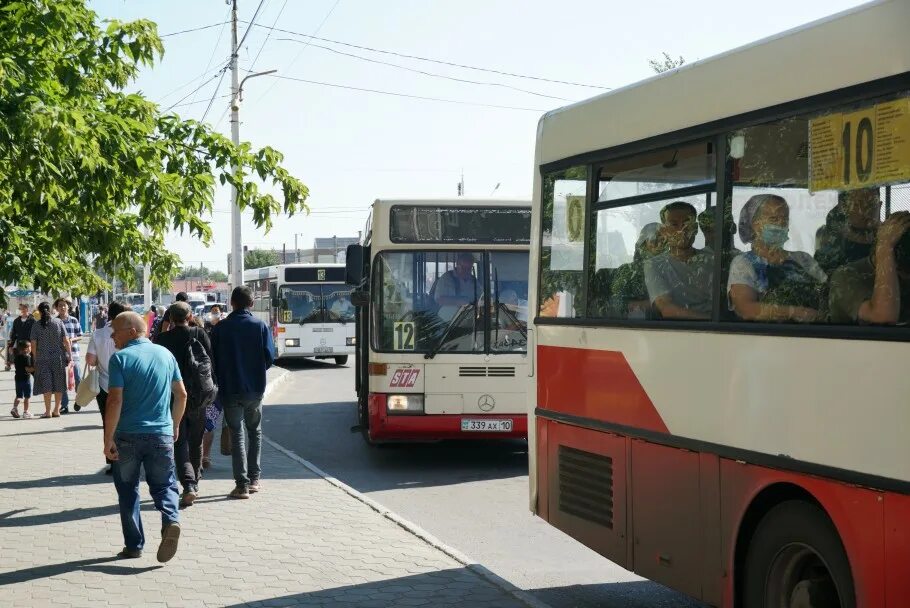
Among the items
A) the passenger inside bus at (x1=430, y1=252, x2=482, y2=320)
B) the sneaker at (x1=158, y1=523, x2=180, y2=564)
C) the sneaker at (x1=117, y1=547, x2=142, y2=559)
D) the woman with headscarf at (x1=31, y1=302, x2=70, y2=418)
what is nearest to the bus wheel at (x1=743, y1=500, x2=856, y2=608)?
the sneaker at (x1=158, y1=523, x2=180, y2=564)

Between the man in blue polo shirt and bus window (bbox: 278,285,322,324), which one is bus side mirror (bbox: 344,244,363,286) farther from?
bus window (bbox: 278,285,322,324)

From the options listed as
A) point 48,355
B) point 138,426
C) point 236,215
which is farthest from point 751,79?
point 236,215

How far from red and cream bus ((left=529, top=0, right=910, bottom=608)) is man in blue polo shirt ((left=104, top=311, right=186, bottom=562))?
261cm

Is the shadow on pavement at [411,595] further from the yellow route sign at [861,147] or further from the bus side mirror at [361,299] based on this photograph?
the bus side mirror at [361,299]

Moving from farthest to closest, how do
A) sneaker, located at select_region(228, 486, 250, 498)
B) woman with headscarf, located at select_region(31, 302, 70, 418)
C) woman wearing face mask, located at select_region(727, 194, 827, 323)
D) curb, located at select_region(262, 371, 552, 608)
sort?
woman with headscarf, located at select_region(31, 302, 70, 418) → sneaker, located at select_region(228, 486, 250, 498) → curb, located at select_region(262, 371, 552, 608) → woman wearing face mask, located at select_region(727, 194, 827, 323)

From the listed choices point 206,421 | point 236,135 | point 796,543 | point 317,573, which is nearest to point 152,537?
point 317,573

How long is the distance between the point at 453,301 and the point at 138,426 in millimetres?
5516

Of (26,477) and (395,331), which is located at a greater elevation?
(395,331)

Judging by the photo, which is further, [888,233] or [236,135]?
[236,135]

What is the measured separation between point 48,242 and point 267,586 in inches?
326

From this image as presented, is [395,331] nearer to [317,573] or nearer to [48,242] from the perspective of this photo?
[48,242]

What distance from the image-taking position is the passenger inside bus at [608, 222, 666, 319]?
258 inches

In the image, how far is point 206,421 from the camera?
472 inches

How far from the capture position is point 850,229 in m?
4.84
